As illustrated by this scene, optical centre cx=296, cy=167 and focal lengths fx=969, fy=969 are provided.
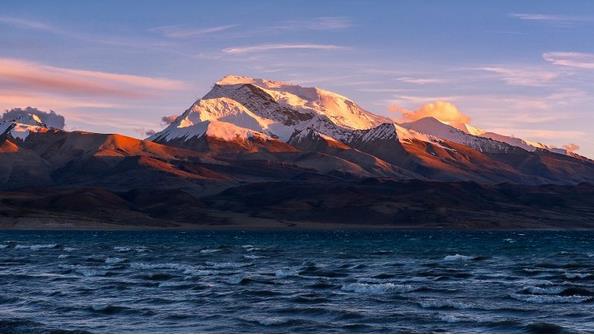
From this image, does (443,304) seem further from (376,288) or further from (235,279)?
(235,279)

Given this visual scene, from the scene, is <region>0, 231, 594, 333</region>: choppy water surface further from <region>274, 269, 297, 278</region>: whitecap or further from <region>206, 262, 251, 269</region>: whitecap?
<region>274, 269, 297, 278</region>: whitecap

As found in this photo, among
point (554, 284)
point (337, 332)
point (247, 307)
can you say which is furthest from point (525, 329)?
point (554, 284)

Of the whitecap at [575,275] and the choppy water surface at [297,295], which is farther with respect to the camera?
the whitecap at [575,275]

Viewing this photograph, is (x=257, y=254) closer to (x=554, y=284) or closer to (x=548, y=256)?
(x=548, y=256)

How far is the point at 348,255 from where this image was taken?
131 metres

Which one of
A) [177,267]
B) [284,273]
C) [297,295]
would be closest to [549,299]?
[297,295]

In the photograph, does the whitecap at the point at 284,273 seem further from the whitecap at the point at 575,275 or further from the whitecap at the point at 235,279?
the whitecap at the point at 575,275

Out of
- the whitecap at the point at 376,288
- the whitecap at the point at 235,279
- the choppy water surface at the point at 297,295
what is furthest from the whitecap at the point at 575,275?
the whitecap at the point at 235,279

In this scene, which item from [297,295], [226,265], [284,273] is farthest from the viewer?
[226,265]

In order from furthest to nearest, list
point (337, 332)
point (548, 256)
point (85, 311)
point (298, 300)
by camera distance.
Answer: point (548, 256) → point (298, 300) → point (85, 311) → point (337, 332)

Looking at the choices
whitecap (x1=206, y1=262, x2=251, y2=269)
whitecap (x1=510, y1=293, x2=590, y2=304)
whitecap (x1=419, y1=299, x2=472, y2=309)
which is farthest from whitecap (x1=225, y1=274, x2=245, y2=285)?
whitecap (x1=510, y1=293, x2=590, y2=304)

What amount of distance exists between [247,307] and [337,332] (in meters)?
12.4

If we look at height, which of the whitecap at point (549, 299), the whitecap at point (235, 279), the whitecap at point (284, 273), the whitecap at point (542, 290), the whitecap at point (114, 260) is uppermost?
the whitecap at point (549, 299)

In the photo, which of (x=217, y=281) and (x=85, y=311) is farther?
(x=217, y=281)
